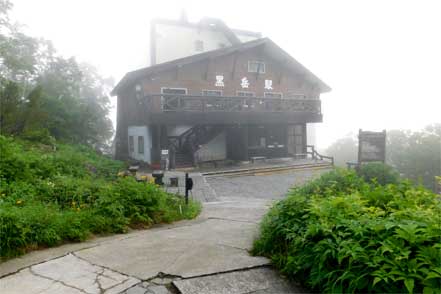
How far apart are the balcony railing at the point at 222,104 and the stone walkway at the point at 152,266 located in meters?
12.7

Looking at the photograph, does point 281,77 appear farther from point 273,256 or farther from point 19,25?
point 273,256

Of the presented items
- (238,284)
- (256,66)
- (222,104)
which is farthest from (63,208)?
(256,66)

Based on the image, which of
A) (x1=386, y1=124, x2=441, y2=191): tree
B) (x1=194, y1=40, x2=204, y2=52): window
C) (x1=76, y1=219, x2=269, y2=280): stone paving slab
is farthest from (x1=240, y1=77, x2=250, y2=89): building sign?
(x1=76, y1=219, x2=269, y2=280): stone paving slab

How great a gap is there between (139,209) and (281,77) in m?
20.5

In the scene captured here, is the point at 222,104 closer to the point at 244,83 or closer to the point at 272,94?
the point at 244,83

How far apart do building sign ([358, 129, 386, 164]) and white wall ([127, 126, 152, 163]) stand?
11360mm

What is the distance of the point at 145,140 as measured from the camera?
64.6ft

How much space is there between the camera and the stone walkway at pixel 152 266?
3.22 m

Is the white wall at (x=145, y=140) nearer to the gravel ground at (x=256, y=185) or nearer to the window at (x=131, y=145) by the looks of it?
the window at (x=131, y=145)

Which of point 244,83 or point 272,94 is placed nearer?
point 244,83

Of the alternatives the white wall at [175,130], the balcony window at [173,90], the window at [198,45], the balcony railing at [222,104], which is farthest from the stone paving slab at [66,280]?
the window at [198,45]

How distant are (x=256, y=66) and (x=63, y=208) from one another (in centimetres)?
1960

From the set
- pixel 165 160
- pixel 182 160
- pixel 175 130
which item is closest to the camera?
pixel 165 160

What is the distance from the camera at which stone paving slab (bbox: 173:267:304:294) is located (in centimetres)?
314
